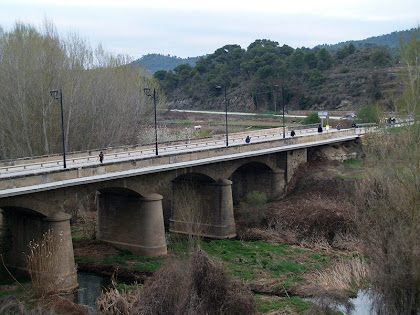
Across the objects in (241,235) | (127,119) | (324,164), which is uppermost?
(127,119)

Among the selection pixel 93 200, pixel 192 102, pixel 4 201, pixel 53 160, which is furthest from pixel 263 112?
pixel 4 201

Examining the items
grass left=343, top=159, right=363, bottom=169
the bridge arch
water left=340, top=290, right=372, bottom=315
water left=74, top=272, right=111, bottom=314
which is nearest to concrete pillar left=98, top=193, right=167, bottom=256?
water left=74, top=272, right=111, bottom=314

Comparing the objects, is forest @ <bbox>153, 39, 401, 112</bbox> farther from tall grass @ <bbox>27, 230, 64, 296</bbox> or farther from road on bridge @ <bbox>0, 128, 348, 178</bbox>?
tall grass @ <bbox>27, 230, 64, 296</bbox>

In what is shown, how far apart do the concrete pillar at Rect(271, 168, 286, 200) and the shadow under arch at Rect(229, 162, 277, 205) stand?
0.07 meters

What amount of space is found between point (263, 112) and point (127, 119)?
152ft

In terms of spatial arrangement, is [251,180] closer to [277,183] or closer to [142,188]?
[277,183]

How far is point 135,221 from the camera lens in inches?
1367

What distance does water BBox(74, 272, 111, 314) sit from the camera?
26.9 metres

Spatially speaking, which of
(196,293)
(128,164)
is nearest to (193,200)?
(128,164)

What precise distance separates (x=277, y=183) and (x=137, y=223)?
47.9 ft

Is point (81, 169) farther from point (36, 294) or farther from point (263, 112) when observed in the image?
point (263, 112)

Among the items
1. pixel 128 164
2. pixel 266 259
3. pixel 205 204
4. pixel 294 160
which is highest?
pixel 128 164

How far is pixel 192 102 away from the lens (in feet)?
375

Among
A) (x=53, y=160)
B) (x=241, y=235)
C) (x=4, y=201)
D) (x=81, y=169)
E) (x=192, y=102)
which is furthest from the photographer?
(x=192, y=102)
